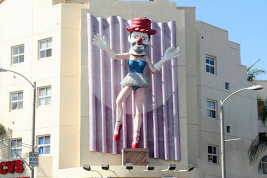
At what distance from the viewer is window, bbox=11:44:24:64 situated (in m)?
45.0

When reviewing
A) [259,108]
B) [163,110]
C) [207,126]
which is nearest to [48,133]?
[163,110]

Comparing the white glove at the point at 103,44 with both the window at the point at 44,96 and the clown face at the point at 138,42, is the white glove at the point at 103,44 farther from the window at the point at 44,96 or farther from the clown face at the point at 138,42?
the window at the point at 44,96

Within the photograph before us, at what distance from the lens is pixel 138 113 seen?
4031cm

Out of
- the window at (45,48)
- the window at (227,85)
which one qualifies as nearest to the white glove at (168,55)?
the window at (45,48)

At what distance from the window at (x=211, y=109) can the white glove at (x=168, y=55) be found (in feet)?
22.1

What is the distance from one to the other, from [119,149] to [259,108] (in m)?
15.7

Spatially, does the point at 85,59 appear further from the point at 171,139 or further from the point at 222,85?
the point at 222,85

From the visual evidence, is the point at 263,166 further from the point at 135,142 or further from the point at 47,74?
the point at 47,74

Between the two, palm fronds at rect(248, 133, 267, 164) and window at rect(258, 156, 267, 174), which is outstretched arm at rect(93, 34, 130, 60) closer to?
palm fronds at rect(248, 133, 267, 164)

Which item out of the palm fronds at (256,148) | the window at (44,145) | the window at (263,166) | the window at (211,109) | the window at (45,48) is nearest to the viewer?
the window at (44,145)

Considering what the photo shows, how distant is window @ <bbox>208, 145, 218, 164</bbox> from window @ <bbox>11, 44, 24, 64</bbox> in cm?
1290

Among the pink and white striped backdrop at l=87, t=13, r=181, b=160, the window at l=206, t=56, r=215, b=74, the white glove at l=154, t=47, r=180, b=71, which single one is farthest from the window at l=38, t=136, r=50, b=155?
the window at l=206, t=56, r=215, b=74

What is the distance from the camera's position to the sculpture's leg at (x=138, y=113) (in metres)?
40.1

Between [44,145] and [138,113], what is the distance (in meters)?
6.12
